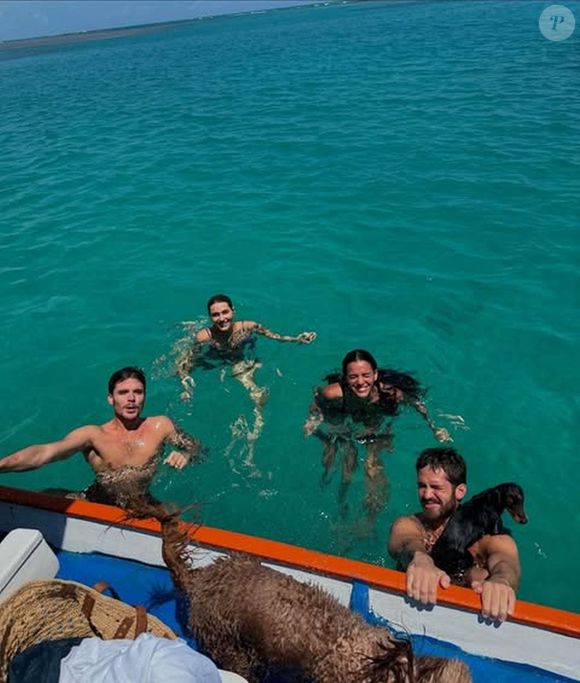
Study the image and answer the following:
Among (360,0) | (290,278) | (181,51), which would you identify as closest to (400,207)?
(290,278)

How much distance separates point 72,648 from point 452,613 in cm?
216

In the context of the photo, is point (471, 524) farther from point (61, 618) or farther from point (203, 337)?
point (203, 337)

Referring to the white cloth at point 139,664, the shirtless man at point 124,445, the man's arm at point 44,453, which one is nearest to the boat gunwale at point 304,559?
the man's arm at point 44,453

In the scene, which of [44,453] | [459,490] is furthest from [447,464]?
[44,453]

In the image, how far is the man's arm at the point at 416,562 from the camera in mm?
3406

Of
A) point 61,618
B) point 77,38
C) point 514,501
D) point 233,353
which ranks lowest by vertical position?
point 233,353

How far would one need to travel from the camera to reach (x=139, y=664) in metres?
2.10

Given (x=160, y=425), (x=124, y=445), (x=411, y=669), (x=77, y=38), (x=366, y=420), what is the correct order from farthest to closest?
(x=77, y=38)
(x=366, y=420)
(x=160, y=425)
(x=124, y=445)
(x=411, y=669)

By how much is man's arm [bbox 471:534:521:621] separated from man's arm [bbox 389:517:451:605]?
0.24 metres

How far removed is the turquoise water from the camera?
6.12 metres

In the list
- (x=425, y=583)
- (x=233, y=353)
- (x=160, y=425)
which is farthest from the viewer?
(x=233, y=353)

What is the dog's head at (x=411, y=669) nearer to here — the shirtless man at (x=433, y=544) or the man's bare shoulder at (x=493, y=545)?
the shirtless man at (x=433, y=544)

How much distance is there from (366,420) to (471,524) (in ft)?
7.27

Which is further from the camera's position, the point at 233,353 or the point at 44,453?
the point at 233,353
